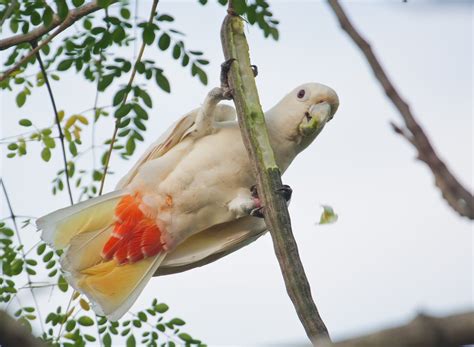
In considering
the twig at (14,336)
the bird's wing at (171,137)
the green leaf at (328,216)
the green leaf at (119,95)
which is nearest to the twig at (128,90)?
the green leaf at (119,95)

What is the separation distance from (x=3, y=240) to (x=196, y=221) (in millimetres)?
1042

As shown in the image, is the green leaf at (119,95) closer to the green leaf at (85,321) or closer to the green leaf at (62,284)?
the green leaf at (62,284)

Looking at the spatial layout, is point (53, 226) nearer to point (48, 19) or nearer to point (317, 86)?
point (48, 19)

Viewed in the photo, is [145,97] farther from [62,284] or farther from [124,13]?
[62,284]

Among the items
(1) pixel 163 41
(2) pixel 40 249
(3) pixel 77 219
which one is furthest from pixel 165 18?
(2) pixel 40 249

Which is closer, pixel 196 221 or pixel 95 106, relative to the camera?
pixel 196 221

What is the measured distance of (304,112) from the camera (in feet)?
11.6

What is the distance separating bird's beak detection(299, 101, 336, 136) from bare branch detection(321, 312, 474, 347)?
2.82m

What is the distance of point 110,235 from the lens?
11.7 ft

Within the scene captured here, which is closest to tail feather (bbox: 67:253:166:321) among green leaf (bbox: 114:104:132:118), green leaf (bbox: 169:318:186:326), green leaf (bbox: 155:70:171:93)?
green leaf (bbox: 169:318:186:326)

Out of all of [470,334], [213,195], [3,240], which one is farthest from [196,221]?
[470,334]

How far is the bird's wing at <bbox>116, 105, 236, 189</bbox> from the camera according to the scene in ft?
11.9

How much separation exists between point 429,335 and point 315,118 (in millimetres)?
2851

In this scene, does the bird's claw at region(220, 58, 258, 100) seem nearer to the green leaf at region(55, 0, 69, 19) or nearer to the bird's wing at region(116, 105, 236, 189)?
the bird's wing at region(116, 105, 236, 189)
